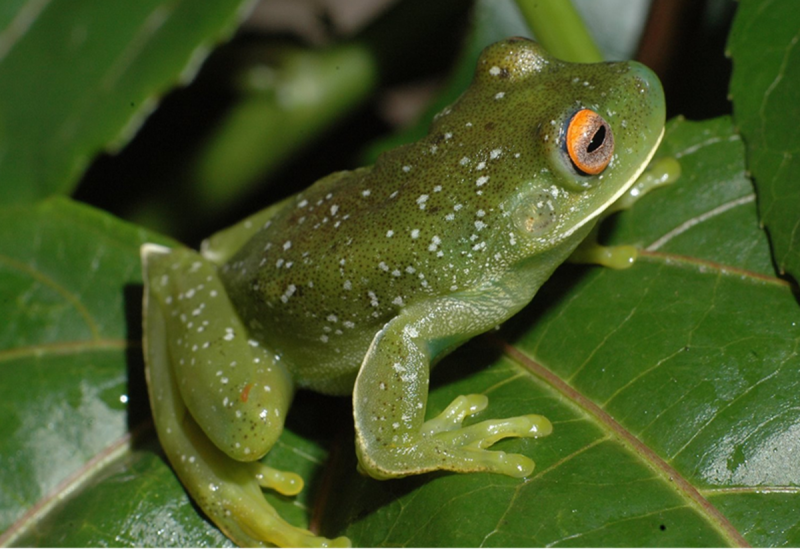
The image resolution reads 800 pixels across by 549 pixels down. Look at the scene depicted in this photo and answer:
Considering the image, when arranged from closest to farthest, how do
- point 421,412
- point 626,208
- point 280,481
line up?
point 421,412 < point 280,481 < point 626,208

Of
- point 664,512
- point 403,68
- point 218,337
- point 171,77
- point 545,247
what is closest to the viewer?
point 664,512

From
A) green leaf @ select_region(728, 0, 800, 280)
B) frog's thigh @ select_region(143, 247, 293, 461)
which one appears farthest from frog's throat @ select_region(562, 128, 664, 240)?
frog's thigh @ select_region(143, 247, 293, 461)

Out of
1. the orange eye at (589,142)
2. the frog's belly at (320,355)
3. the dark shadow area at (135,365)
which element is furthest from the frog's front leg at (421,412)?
the dark shadow area at (135,365)

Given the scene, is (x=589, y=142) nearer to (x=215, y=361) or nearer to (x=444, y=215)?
(x=444, y=215)

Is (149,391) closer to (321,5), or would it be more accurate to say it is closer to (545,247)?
(545,247)

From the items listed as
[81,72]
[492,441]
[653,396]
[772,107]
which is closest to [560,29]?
[772,107]

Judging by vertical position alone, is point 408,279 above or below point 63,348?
below

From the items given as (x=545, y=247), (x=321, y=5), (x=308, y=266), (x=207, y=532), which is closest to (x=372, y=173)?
(x=308, y=266)
